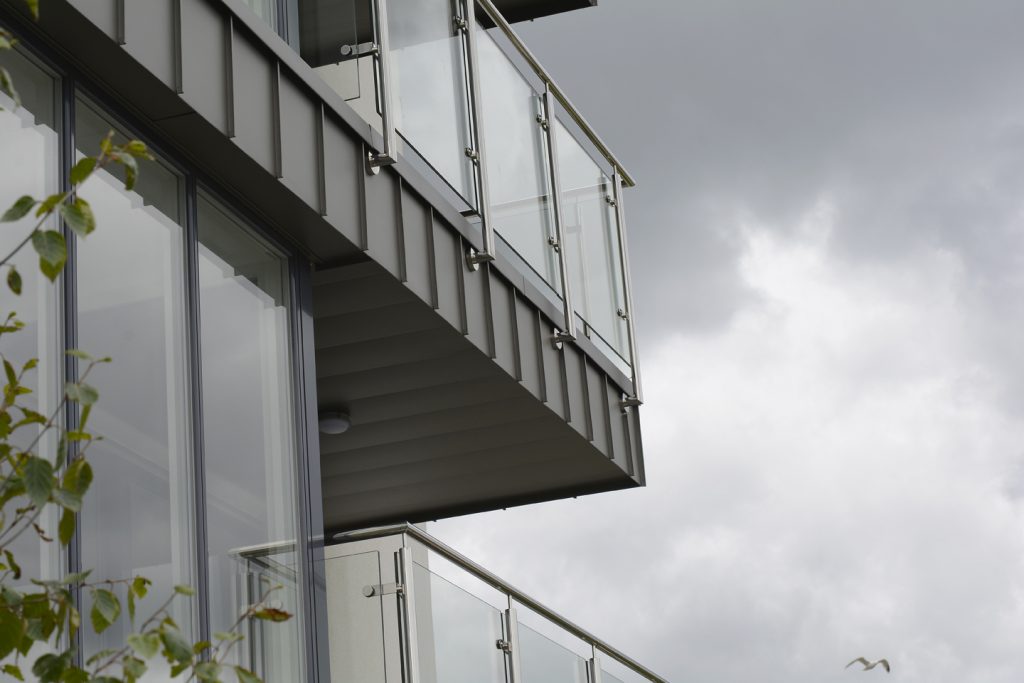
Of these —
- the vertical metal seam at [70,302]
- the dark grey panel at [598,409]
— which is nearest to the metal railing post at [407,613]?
the dark grey panel at [598,409]

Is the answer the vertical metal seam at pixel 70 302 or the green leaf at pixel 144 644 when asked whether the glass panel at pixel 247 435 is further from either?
the green leaf at pixel 144 644

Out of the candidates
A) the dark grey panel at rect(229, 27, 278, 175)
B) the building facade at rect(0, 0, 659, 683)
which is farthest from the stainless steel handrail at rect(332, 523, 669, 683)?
the dark grey panel at rect(229, 27, 278, 175)

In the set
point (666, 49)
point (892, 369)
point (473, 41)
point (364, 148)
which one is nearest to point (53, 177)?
point (364, 148)

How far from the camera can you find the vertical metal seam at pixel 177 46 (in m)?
7.32

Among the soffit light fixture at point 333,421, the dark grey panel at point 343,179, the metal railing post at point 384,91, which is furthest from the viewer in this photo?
the soffit light fixture at point 333,421

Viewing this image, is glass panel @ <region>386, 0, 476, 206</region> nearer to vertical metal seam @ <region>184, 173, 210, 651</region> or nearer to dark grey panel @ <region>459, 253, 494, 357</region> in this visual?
dark grey panel @ <region>459, 253, 494, 357</region>

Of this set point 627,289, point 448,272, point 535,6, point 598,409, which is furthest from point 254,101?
point 535,6

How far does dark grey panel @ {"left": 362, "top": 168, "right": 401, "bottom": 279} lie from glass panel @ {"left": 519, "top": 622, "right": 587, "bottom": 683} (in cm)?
313

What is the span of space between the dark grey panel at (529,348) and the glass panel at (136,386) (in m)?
3.25

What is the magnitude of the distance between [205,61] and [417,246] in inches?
80.4

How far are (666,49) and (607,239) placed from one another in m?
57.8

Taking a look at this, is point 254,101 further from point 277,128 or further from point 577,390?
point 577,390

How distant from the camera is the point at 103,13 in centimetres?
686

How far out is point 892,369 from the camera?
7988cm
